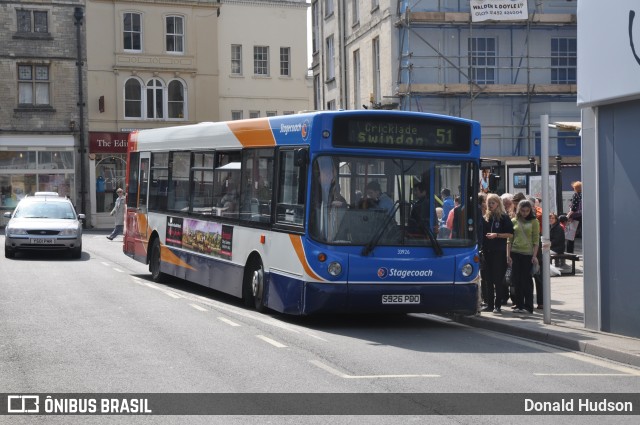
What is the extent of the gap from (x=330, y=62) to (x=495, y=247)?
96.9ft

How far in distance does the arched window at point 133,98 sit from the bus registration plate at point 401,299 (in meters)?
41.2

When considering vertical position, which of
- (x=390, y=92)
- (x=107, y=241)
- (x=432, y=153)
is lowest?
(x=107, y=241)

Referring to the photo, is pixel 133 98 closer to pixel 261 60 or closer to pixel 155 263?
pixel 261 60

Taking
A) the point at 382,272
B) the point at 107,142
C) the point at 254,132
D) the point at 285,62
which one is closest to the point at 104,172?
the point at 107,142

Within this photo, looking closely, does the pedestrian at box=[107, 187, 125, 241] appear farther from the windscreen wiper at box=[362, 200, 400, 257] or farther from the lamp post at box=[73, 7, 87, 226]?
the windscreen wiper at box=[362, 200, 400, 257]

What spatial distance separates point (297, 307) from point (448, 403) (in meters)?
5.44

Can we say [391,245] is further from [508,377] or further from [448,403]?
[448,403]

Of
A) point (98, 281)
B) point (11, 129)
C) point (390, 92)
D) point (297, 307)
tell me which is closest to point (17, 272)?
point (98, 281)

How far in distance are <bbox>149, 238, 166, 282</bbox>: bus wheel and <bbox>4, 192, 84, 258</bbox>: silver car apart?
621cm

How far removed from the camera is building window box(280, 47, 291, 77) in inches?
2330

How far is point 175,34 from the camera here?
54438mm

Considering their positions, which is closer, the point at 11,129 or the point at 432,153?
the point at 432,153

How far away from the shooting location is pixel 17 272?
74.9 feet

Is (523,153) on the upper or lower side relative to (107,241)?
upper
